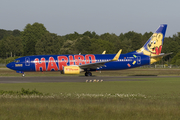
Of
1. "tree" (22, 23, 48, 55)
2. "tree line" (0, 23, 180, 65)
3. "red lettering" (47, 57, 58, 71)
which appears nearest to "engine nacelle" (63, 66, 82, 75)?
"red lettering" (47, 57, 58, 71)

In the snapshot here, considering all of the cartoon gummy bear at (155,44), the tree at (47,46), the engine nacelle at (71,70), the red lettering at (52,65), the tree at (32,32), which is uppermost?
the tree at (32,32)

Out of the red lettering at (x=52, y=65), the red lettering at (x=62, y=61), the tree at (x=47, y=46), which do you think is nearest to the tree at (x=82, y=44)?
the tree at (x=47, y=46)

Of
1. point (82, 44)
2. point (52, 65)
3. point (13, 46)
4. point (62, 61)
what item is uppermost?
point (13, 46)

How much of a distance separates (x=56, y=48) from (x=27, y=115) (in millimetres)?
127277

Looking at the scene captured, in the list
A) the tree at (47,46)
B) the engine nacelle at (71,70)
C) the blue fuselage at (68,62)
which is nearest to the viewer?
the engine nacelle at (71,70)

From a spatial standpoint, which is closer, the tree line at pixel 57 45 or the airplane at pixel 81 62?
the airplane at pixel 81 62

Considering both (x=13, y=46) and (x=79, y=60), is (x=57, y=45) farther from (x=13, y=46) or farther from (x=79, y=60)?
(x=79, y=60)

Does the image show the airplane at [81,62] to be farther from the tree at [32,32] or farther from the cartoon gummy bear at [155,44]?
the tree at [32,32]

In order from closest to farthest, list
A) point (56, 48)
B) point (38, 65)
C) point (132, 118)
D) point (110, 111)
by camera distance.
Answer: point (132, 118), point (110, 111), point (38, 65), point (56, 48)

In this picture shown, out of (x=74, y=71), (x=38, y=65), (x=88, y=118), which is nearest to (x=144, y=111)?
(x=88, y=118)

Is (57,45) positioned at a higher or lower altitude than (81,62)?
higher

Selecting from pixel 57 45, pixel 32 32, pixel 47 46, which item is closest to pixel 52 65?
pixel 47 46

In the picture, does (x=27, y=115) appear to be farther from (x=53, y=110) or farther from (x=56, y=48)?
(x=56, y=48)

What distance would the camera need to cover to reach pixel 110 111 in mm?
13977
